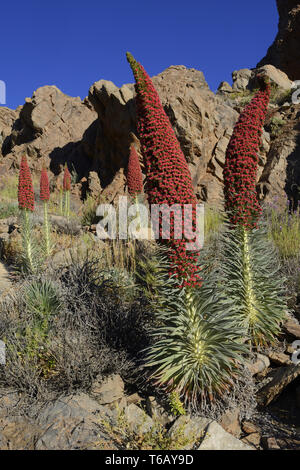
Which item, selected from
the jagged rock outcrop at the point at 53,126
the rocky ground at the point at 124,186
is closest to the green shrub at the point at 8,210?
the rocky ground at the point at 124,186

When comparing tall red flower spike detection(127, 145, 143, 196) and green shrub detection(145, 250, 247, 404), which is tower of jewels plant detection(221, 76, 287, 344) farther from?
tall red flower spike detection(127, 145, 143, 196)

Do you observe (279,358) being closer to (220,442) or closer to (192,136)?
(220,442)

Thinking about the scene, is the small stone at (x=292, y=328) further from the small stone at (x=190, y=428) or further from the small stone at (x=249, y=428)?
the small stone at (x=190, y=428)

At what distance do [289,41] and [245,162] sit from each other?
22.4 meters

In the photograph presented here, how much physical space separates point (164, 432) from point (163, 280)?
3.36 feet

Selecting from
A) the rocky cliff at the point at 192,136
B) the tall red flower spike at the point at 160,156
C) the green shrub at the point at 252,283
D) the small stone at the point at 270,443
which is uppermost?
the rocky cliff at the point at 192,136

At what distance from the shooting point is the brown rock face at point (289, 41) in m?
19.3

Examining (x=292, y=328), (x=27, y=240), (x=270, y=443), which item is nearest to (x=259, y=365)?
(x=292, y=328)

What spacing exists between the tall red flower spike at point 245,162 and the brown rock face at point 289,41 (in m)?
19.9

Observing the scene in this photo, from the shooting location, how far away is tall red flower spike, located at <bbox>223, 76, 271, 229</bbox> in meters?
2.67

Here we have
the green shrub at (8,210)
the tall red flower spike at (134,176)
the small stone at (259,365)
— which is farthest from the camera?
the green shrub at (8,210)

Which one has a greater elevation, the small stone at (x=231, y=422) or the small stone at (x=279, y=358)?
the small stone at (x=279, y=358)

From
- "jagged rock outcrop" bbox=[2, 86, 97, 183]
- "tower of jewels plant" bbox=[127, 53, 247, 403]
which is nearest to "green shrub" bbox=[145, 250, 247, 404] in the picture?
"tower of jewels plant" bbox=[127, 53, 247, 403]

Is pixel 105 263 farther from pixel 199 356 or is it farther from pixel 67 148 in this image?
pixel 67 148
